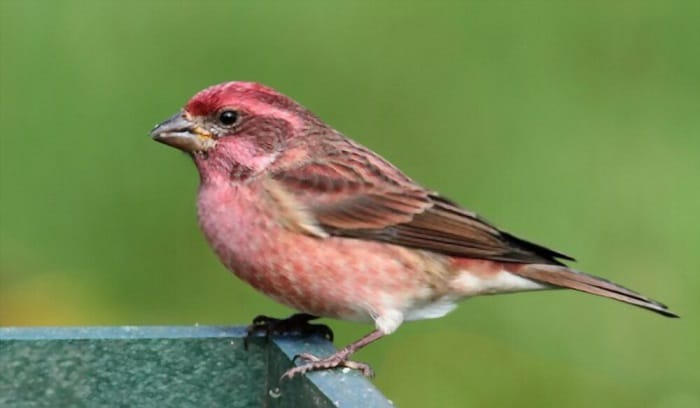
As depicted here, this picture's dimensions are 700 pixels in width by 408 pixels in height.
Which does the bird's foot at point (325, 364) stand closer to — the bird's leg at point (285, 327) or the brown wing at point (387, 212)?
the bird's leg at point (285, 327)

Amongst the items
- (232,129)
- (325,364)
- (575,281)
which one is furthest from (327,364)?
(575,281)

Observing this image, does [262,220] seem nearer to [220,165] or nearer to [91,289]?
[220,165]

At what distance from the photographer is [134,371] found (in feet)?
22.1

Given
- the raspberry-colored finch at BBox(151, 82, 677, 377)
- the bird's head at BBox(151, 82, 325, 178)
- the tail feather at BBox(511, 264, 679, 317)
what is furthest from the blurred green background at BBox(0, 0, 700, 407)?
the bird's head at BBox(151, 82, 325, 178)

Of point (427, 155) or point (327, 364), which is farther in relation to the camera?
point (427, 155)

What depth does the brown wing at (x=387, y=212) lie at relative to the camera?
7.70 m

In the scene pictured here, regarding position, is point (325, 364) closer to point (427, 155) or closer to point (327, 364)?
point (327, 364)

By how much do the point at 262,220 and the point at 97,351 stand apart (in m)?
0.99

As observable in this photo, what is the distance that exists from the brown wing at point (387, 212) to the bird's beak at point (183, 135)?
11.0 inches

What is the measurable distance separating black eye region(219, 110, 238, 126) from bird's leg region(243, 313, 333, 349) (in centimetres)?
76

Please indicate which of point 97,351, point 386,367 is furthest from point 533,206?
point 97,351

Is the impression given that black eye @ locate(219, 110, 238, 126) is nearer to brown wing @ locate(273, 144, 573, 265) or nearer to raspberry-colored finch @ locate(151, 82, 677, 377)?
raspberry-colored finch @ locate(151, 82, 677, 377)

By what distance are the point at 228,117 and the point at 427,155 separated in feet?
11.2

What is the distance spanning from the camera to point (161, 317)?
9773 millimetres
